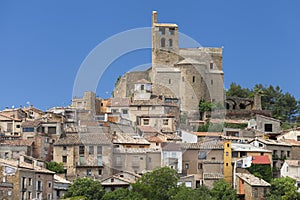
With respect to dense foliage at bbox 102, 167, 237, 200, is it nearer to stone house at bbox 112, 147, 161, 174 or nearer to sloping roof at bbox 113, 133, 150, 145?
stone house at bbox 112, 147, 161, 174

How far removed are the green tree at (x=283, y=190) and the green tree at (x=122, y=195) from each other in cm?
917

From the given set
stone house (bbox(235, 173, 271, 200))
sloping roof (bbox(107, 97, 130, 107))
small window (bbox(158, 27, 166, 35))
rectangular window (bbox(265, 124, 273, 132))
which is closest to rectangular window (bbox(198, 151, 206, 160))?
stone house (bbox(235, 173, 271, 200))

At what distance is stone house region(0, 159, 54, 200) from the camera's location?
56656mm

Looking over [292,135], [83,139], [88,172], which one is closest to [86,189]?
[88,172]

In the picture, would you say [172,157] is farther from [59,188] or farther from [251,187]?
[59,188]

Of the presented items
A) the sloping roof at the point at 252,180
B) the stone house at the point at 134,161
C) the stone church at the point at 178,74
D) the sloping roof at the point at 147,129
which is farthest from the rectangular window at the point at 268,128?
the sloping roof at the point at 252,180

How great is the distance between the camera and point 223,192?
6072 cm

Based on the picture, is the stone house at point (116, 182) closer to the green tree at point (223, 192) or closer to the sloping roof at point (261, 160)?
the green tree at point (223, 192)

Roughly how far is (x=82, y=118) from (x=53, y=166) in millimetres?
14186

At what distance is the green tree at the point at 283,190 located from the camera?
202 ft

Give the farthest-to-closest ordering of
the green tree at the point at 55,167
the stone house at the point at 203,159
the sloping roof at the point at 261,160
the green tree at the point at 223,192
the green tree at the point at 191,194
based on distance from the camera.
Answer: the sloping roof at the point at 261,160 < the stone house at the point at 203,159 < the green tree at the point at 55,167 < the green tree at the point at 223,192 < the green tree at the point at 191,194

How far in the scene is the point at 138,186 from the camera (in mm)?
59531

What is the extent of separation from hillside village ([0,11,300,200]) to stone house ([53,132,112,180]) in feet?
0.23

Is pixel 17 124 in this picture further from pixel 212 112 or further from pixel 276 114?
pixel 276 114
